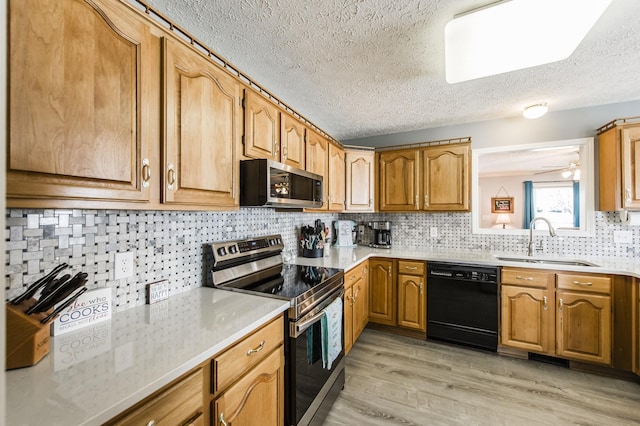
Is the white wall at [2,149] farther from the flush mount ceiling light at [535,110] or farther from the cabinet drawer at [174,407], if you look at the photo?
the flush mount ceiling light at [535,110]

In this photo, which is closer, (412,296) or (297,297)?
(297,297)

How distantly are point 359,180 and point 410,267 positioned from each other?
46.4 inches

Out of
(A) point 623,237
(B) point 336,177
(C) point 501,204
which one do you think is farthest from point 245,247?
(C) point 501,204

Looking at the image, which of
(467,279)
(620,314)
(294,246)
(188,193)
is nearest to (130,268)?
(188,193)

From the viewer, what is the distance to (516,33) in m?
1.27

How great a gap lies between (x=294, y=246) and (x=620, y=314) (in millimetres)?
2830

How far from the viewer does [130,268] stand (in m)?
1.24

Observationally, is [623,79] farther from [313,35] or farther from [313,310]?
[313,310]

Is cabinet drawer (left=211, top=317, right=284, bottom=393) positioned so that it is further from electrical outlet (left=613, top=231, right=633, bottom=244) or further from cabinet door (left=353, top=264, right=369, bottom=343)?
electrical outlet (left=613, top=231, right=633, bottom=244)

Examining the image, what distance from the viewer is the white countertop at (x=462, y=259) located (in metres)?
2.13

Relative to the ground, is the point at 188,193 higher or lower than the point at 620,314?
higher

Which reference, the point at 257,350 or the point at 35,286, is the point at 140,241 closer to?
the point at 35,286

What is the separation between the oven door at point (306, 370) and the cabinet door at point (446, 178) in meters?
2.07

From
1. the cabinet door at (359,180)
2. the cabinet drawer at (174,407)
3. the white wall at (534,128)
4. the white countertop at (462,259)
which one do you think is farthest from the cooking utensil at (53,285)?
the white wall at (534,128)
